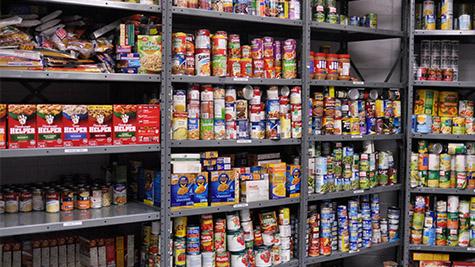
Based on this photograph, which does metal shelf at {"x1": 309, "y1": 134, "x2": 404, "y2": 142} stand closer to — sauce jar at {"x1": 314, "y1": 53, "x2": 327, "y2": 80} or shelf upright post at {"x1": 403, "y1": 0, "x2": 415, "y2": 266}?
shelf upright post at {"x1": 403, "y1": 0, "x2": 415, "y2": 266}

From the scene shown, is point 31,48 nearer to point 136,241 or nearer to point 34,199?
point 34,199

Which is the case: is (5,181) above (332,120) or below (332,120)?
below

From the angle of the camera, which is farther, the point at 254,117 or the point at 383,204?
the point at 383,204

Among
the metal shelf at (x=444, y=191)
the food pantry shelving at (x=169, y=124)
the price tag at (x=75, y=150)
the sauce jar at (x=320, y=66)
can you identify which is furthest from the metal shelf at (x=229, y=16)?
the metal shelf at (x=444, y=191)

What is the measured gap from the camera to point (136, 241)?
3572 mm

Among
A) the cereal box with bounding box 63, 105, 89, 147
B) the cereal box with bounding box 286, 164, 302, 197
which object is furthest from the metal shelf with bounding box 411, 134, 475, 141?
the cereal box with bounding box 63, 105, 89, 147

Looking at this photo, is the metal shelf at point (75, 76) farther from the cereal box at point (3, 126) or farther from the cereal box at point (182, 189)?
the cereal box at point (182, 189)

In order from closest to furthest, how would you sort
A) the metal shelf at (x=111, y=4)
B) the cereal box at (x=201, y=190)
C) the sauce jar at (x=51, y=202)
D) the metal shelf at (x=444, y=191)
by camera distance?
the metal shelf at (x=111, y=4) → the sauce jar at (x=51, y=202) → the cereal box at (x=201, y=190) → the metal shelf at (x=444, y=191)

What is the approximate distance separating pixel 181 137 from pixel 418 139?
2.21 metres

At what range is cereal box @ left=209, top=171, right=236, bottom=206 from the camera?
3.39m

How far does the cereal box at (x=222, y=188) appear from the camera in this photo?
11.1 ft

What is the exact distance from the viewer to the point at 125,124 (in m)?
3.07

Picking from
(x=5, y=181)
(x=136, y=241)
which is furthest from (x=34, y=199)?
(x=136, y=241)

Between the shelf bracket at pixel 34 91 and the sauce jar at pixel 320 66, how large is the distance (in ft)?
6.03
